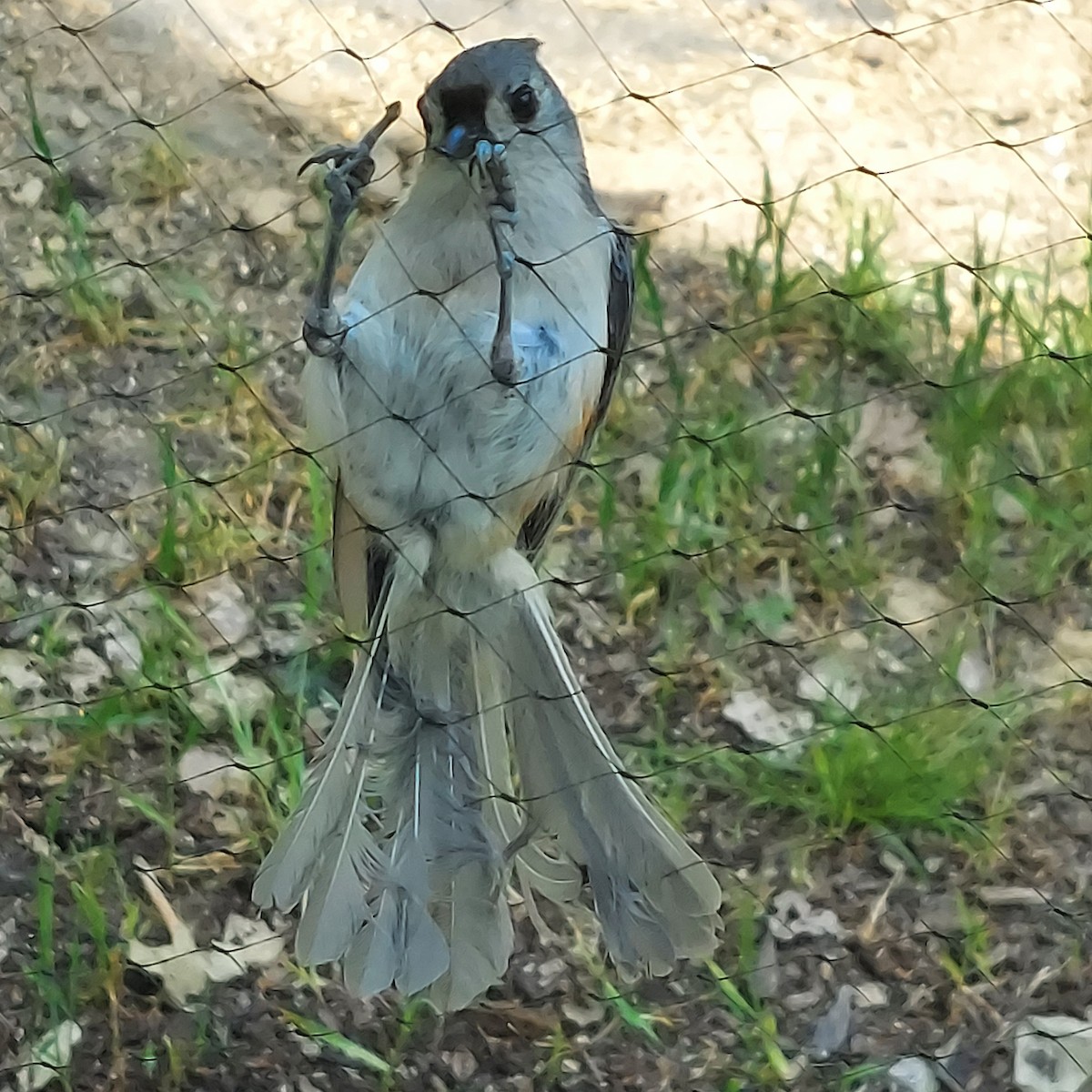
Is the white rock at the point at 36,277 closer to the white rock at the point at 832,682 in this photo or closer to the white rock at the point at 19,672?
the white rock at the point at 19,672

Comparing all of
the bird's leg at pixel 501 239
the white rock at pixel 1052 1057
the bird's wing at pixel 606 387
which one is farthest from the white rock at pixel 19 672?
the white rock at pixel 1052 1057

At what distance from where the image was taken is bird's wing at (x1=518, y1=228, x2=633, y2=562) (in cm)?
164

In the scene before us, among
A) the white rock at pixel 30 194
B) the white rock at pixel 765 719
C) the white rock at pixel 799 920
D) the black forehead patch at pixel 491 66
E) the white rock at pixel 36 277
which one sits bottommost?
the white rock at pixel 799 920

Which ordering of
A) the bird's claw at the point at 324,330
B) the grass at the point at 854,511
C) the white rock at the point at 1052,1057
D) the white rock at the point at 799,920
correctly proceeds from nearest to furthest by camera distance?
the bird's claw at the point at 324,330, the white rock at the point at 1052,1057, the white rock at the point at 799,920, the grass at the point at 854,511

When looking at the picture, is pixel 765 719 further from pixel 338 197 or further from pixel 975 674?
pixel 338 197

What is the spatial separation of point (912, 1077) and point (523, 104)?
3.46 feet

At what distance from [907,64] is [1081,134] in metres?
0.33

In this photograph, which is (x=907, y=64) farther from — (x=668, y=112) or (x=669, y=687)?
(x=669, y=687)

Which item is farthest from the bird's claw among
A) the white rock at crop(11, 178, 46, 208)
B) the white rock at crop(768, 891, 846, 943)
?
the white rock at crop(11, 178, 46, 208)

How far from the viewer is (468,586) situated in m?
1.60

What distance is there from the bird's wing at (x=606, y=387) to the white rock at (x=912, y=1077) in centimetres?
66

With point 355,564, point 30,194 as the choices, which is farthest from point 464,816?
point 30,194

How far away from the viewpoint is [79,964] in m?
1.62

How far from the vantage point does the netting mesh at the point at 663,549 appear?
5.42ft
